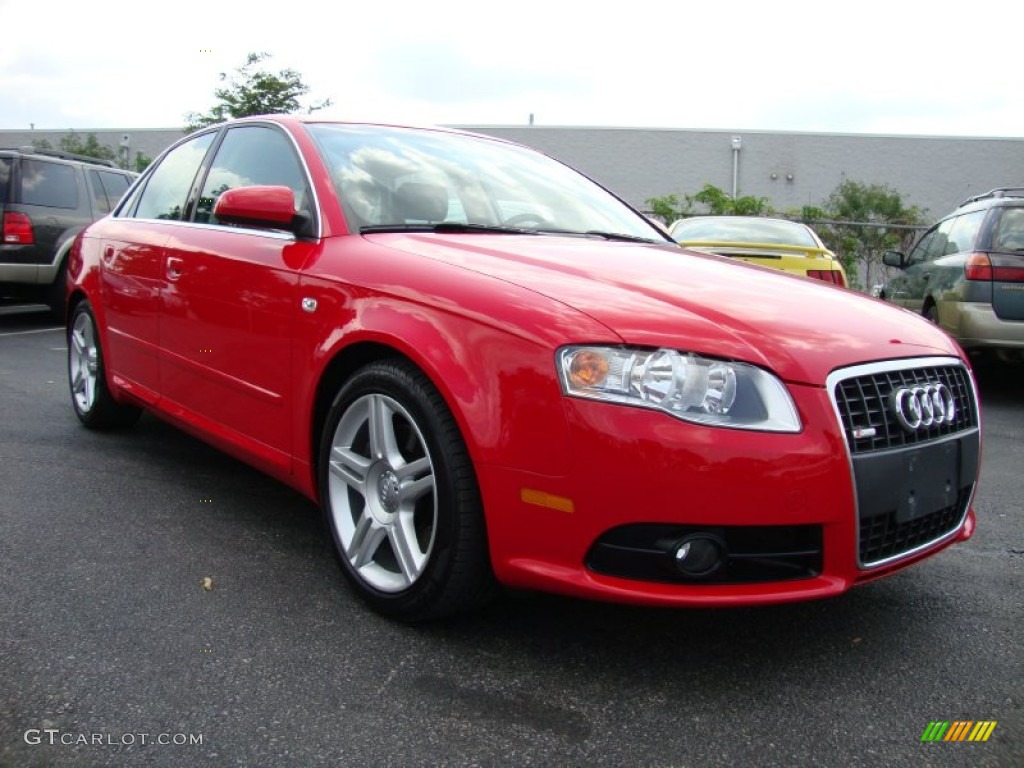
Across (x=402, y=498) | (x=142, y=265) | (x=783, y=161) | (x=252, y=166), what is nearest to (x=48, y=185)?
(x=142, y=265)

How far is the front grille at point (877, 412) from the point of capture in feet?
7.48

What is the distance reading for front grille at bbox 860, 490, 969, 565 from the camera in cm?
232

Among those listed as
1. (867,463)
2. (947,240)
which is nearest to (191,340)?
(867,463)

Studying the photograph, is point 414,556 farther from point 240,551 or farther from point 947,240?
point 947,240

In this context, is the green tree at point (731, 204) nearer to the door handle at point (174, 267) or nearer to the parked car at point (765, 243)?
the parked car at point (765, 243)

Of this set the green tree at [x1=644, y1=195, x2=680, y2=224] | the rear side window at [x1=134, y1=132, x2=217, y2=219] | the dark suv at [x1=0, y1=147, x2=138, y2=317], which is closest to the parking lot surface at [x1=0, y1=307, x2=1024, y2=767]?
the rear side window at [x1=134, y1=132, x2=217, y2=219]

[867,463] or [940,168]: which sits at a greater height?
[940,168]

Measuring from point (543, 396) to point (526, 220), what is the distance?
4.69ft

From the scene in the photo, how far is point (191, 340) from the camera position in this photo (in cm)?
368

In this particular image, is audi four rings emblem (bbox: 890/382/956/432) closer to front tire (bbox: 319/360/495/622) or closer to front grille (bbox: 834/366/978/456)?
front grille (bbox: 834/366/978/456)

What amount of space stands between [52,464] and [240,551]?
1.60m

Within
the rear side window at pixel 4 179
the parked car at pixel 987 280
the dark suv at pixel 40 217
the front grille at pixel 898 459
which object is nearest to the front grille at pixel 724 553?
the front grille at pixel 898 459

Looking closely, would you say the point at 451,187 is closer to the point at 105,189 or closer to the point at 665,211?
the point at 105,189

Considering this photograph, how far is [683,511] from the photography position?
2.17m
